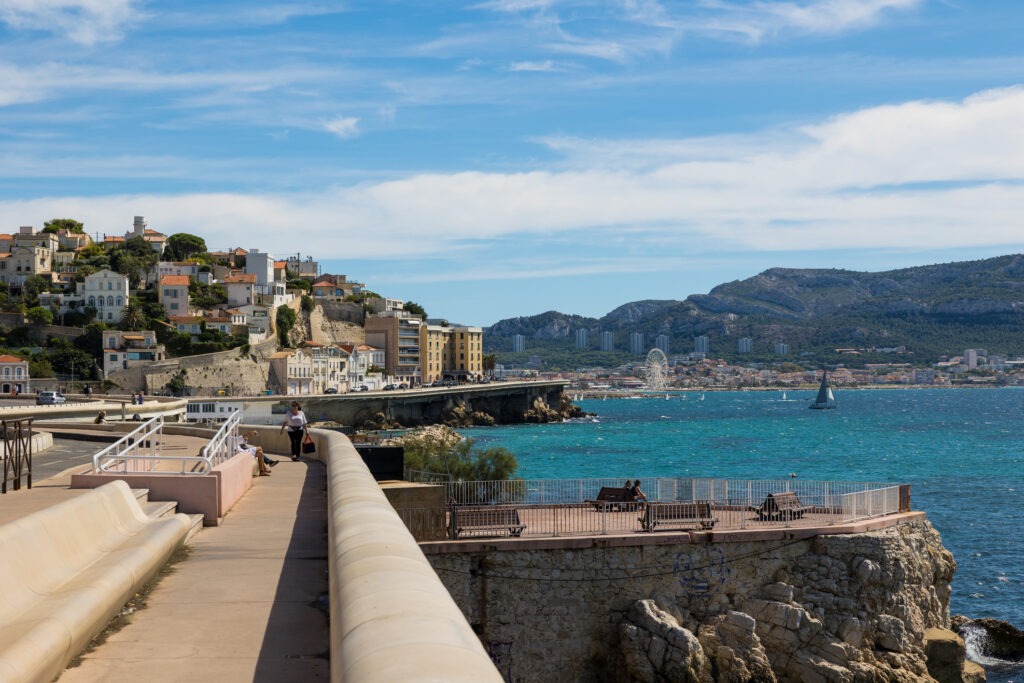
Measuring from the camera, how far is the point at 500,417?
5733 inches

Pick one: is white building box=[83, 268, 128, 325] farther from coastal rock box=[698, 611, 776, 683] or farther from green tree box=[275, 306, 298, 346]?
coastal rock box=[698, 611, 776, 683]

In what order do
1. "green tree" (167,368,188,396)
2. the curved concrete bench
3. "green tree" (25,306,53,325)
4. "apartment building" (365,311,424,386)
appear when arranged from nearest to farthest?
1. the curved concrete bench
2. "green tree" (167,368,188,396)
3. "green tree" (25,306,53,325)
4. "apartment building" (365,311,424,386)

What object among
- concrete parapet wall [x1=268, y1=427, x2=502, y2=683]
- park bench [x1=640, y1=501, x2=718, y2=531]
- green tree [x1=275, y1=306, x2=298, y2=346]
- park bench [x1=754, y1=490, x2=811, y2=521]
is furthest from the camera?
green tree [x1=275, y1=306, x2=298, y2=346]

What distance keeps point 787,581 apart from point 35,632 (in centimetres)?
1893

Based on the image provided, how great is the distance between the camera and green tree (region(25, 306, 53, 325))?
126625mm

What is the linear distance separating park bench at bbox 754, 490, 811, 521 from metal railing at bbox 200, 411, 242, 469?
1216 centimetres

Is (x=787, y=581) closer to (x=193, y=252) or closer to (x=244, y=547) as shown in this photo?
(x=244, y=547)

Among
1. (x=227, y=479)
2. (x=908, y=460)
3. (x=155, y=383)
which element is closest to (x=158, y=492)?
(x=227, y=479)

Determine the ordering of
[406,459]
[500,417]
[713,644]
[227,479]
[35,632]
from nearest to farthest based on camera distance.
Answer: [35,632] < [227,479] < [713,644] < [406,459] < [500,417]

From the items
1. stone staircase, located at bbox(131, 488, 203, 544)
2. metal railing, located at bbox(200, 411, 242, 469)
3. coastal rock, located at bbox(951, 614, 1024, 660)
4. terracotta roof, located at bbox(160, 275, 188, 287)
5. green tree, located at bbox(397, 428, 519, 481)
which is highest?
terracotta roof, located at bbox(160, 275, 188, 287)

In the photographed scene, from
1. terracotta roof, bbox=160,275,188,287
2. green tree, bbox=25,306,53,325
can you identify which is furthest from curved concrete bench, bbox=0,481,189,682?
terracotta roof, bbox=160,275,188,287

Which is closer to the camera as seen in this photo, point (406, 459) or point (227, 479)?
point (227, 479)

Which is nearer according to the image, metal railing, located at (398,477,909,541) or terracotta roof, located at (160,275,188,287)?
metal railing, located at (398,477,909,541)

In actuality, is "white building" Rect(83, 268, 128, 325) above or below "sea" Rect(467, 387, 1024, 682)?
above
